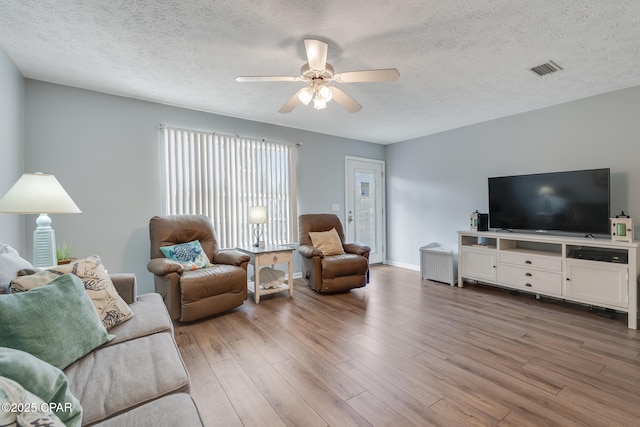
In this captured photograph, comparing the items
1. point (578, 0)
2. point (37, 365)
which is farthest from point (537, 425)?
point (578, 0)

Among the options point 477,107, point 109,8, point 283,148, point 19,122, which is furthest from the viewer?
point 283,148

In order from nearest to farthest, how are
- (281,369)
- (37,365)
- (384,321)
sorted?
(37,365), (281,369), (384,321)

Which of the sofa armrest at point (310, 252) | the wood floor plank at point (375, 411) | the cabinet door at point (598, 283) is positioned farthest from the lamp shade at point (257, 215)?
the cabinet door at point (598, 283)

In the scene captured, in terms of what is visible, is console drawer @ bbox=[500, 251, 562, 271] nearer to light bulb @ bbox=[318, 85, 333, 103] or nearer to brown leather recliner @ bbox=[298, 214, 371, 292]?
brown leather recliner @ bbox=[298, 214, 371, 292]

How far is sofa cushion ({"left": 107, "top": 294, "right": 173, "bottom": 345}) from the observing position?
1556mm

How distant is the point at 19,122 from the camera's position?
259 centimetres

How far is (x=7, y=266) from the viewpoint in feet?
4.71

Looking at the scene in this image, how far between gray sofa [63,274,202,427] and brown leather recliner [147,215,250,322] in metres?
1.00

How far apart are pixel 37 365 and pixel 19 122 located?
9.52ft

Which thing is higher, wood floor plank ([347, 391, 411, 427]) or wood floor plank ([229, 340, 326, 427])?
wood floor plank ([229, 340, 326, 427])

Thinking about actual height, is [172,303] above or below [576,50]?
below

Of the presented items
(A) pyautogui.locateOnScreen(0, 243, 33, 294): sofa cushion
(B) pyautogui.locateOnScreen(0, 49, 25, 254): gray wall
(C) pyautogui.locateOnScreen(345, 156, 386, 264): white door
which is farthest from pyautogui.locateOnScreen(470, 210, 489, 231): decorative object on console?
(B) pyautogui.locateOnScreen(0, 49, 25, 254): gray wall

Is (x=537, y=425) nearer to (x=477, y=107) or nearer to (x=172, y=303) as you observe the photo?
(x=172, y=303)

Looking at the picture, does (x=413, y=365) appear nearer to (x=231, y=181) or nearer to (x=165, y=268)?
(x=165, y=268)
